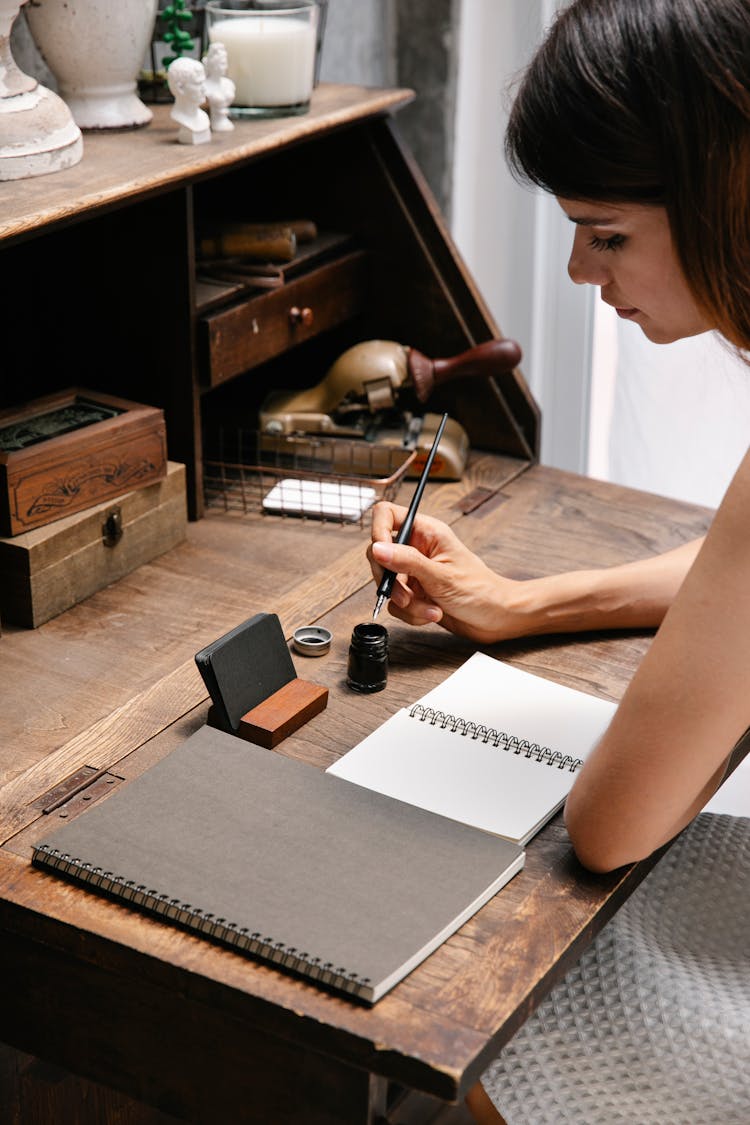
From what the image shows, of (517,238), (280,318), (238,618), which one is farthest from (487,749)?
(517,238)

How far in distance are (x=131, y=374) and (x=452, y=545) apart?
0.51 meters

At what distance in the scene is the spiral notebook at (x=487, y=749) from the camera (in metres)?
1.11

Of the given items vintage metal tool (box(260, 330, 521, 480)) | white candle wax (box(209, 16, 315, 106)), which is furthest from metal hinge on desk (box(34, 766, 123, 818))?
white candle wax (box(209, 16, 315, 106))

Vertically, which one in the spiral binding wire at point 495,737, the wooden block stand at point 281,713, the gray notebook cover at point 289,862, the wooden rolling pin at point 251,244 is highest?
the wooden rolling pin at point 251,244

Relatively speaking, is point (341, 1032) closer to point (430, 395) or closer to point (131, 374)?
point (131, 374)

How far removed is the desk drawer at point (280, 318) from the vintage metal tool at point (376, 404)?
0.27ft

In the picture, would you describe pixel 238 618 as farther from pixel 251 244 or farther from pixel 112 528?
pixel 251 244

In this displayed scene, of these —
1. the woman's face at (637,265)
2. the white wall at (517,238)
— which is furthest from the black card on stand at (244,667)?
the white wall at (517,238)

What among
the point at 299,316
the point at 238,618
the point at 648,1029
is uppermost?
the point at 299,316

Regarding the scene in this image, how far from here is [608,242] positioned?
111 centimetres

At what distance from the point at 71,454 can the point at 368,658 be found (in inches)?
17.1

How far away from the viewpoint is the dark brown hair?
3.23 ft

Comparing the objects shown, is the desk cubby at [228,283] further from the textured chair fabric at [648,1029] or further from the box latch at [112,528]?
the textured chair fabric at [648,1029]

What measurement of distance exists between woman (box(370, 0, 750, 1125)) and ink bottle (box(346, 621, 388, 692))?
31 centimetres
